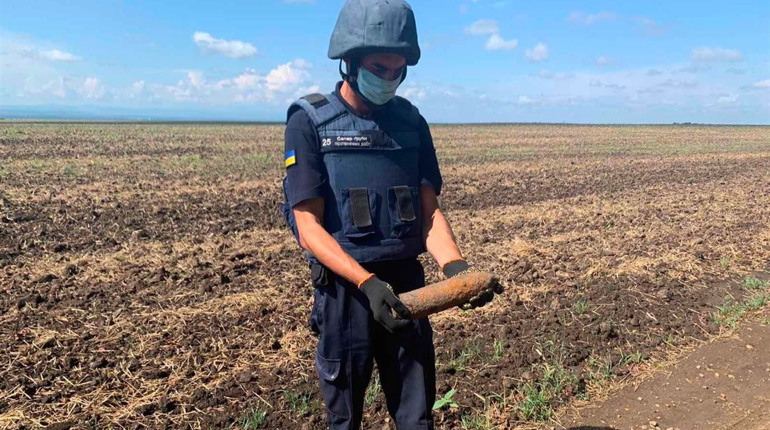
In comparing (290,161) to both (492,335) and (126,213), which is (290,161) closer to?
(492,335)

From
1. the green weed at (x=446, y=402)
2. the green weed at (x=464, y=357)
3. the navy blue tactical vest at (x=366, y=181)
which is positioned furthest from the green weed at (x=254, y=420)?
the navy blue tactical vest at (x=366, y=181)

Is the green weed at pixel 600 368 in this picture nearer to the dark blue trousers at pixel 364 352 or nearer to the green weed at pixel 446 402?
the green weed at pixel 446 402

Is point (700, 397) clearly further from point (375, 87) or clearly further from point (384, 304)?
point (375, 87)

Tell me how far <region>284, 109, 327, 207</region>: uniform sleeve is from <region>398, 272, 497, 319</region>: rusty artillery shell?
56 centimetres

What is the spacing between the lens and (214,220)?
9.58m

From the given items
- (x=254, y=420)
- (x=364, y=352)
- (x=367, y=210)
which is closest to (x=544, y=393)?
(x=254, y=420)

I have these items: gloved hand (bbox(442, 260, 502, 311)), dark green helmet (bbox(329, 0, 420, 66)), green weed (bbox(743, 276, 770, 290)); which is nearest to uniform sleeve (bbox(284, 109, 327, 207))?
dark green helmet (bbox(329, 0, 420, 66))

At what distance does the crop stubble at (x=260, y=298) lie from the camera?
3975 mm

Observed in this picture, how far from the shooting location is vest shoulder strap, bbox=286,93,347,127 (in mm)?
2273

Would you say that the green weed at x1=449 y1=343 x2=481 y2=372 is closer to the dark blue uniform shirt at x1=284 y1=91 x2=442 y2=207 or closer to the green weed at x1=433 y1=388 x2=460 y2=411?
the green weed at x1=433 y1=388 x2=460 y2=411

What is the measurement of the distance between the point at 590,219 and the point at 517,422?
7301mm

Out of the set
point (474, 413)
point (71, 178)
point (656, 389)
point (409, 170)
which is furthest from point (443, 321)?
point (71, 178)

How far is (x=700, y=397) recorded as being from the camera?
405cm

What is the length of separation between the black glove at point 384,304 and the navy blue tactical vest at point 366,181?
206 millimetres
